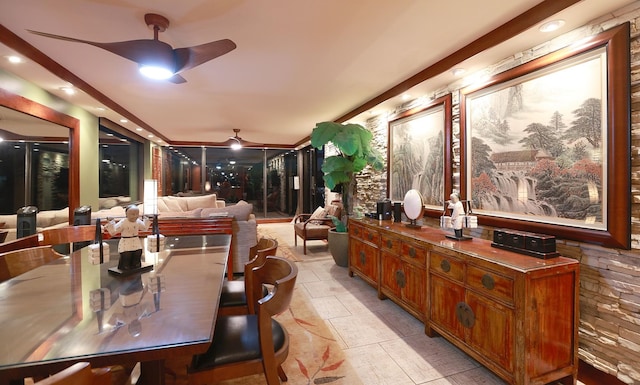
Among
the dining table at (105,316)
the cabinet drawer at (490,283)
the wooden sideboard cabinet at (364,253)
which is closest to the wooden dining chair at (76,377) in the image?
the dining table at (105,316)

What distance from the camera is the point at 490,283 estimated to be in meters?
1.87

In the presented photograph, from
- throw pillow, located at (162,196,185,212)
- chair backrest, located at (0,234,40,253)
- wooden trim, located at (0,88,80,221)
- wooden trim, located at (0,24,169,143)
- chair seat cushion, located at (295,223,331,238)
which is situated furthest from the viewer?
throw pillow, located at (162,196,185,212)

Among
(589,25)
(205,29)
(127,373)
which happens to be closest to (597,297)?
(589,25)

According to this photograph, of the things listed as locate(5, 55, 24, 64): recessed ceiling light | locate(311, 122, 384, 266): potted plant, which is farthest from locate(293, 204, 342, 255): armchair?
locate(5, 55, 24, 64): recessed ceiling light

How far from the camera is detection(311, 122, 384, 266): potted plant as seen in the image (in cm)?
397

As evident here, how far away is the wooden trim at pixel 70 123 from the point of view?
306 cm

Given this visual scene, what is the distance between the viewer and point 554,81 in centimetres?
213

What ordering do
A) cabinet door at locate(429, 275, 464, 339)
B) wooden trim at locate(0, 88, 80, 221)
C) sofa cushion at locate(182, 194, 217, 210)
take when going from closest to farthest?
cabinet door at locate(429, 275, 464, 339) < wooden trim at locate(0, 88, 80, 221) < sofa cushion at locate(182, 194, 217, 210)

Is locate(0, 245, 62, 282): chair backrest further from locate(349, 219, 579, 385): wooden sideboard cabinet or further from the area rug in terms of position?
locate(349, 219, 579, 385): wooden sideboard cabinet

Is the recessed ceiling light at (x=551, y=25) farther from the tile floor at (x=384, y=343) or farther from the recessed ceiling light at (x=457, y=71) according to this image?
the tile floor at (x=384, y=343)

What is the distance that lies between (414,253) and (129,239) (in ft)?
7.20

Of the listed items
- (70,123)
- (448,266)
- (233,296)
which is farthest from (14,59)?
(448,266)

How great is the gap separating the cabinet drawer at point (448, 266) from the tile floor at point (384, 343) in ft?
2.03

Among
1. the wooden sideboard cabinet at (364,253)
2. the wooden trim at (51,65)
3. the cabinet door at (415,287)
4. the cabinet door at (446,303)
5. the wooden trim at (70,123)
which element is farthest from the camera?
the wooden sideboard cabinet at (364,253)
